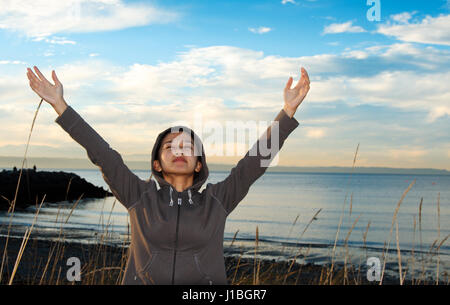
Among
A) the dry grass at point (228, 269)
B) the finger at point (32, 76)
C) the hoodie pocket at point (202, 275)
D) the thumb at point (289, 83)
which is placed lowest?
the dry grass at point (228, 269)

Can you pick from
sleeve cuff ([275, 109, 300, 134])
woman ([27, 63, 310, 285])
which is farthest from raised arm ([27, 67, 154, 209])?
sleeve cuff ([275, 109, 300, 134])

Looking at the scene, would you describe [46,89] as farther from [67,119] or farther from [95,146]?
[95,146]

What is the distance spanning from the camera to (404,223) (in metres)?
23.0

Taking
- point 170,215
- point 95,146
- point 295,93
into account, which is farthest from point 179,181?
point 295,93

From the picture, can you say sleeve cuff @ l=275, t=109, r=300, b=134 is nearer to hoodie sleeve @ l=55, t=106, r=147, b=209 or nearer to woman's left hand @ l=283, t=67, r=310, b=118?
woman's left hand @ l=283, t=67, r=310, b=118

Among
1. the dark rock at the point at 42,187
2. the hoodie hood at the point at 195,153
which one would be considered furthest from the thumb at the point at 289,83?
the dark rock at the point at 42,187

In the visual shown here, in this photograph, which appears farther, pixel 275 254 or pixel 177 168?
pixel 275 254

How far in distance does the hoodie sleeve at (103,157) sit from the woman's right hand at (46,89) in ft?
0.36

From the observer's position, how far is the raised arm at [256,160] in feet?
8.95

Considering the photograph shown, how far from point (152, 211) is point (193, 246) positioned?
1.07 feet

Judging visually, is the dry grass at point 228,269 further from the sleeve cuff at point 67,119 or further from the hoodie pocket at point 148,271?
the hoodie pocket at point 148,271

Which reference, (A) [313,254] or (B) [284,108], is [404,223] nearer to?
(A) [313,254]

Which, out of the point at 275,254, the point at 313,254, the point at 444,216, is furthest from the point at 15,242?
the point at 444,216

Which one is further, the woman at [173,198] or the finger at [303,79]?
the finger at [303,79]
